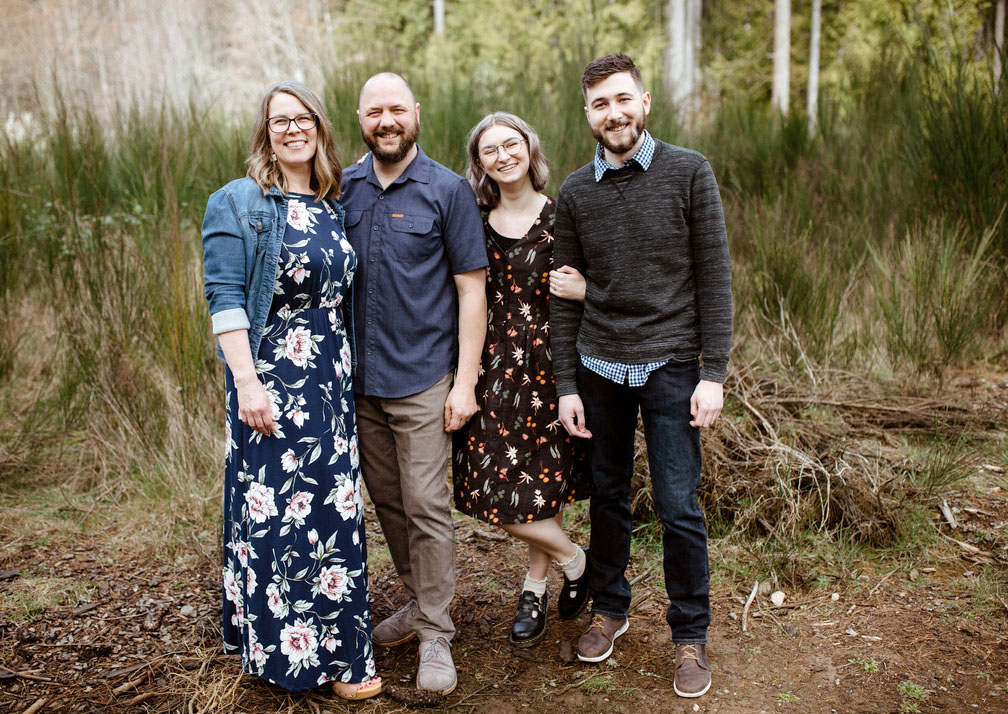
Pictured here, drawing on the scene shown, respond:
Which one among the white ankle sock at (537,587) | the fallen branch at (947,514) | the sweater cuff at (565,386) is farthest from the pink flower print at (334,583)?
the fallen branch at (947,514)

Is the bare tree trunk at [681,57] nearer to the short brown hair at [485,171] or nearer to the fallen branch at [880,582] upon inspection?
the short brown hair at [485,171]

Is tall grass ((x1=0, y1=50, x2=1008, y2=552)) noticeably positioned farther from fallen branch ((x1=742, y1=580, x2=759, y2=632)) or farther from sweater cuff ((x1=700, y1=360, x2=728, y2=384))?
sweater cuff ((x1=700, y1=360, x2=728, y2=384))

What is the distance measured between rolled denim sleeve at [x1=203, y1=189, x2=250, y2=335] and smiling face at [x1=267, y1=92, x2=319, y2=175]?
9.0 inches

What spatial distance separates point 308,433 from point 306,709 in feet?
2.78

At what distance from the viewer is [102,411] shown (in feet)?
12.8

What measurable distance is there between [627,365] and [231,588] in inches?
54.4

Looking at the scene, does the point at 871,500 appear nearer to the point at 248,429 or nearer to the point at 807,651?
the point at 807,651

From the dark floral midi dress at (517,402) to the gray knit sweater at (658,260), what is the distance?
213 mm

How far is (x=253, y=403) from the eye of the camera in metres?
2.11

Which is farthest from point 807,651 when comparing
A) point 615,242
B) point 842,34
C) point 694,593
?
point 842,34

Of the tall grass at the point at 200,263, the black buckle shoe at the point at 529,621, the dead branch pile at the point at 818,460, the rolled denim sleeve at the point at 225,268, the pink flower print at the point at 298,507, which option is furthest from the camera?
the tall grass at the point at 200,263

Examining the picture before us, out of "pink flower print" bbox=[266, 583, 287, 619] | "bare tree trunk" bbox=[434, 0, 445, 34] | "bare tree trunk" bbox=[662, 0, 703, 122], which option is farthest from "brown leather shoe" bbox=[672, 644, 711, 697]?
"bare tree trunk" bbox=[434, 0, 445, 34]

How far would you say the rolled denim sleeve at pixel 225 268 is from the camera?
2.10 meters

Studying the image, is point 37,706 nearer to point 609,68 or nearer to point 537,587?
point 537,587
